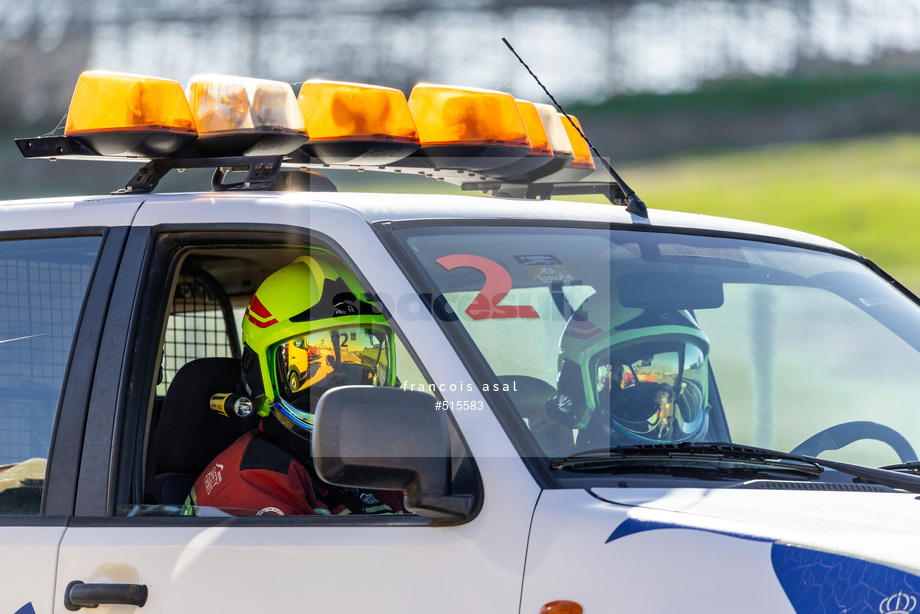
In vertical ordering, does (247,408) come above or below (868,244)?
below

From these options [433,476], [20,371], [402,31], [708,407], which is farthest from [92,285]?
[402,31]

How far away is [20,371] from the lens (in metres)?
2.33

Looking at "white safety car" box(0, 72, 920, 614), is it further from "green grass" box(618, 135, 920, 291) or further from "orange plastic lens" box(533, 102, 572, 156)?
"green grass" box(618, 135, 920, 291)

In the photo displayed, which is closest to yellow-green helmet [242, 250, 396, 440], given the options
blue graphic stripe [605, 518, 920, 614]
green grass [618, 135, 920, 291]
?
blue graphic stripe [605, 518, 920, 614]

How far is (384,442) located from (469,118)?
1207mm

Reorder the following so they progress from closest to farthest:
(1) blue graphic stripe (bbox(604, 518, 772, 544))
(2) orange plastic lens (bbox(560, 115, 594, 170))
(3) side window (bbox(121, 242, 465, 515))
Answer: (1) blue graphic stripe (bbox(604, 518, 772, 544)), (3) side window (bbox(121, 242, 465, 515)), (2) orange plastic lens (bbox(560, 115, 594, 170))

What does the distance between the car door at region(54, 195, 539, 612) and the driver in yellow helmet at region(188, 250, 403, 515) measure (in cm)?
16

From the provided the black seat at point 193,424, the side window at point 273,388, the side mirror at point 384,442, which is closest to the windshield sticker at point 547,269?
the side window at point 273,388

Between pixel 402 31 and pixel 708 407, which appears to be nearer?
pixel 708 407

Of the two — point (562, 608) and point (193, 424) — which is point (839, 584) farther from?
point (193, 424)

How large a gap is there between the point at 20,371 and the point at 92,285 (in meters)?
0.27

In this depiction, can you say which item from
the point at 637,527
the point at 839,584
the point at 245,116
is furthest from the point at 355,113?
the point at 839,584

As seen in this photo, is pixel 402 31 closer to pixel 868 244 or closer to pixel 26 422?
pixel 868 244

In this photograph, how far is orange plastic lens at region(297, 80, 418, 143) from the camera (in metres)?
2.64
